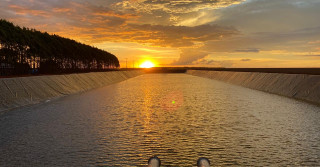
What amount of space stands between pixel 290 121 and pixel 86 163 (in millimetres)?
9922

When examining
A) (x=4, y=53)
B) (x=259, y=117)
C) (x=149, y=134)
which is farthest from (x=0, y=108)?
(x=4, y=53)

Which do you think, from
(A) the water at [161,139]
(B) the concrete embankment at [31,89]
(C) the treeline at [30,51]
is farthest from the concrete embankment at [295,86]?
(C) the treeline at [30,51]

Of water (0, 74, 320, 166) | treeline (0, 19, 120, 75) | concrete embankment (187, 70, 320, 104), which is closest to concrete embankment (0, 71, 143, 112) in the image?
water (0, 74, 320, 166)

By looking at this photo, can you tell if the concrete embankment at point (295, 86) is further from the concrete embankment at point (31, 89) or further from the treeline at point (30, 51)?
the treeline at point (30, 51)

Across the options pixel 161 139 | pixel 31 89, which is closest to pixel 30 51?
pixel 31 89

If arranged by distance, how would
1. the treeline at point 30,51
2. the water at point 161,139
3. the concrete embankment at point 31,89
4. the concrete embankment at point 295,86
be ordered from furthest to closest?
the treeline at point 30,51, the concrete embankment at point 295,86, the concrete embankment at point 31,89, the water at point 161,139

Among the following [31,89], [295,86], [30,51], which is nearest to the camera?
[31,89]

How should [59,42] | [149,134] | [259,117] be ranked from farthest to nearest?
[59,42], [259,117], [149,134]

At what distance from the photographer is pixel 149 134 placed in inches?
427

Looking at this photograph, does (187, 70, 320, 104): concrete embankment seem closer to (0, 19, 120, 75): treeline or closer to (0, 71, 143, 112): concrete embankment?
(0, 71, 143, 112): concrete embankment

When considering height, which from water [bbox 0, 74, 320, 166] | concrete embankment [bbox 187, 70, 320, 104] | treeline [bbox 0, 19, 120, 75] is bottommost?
water [bbox 0, 74, 320, 166]

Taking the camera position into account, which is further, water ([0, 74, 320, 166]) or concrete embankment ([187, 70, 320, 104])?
concrete embankment ([187, 70, 320, 104])

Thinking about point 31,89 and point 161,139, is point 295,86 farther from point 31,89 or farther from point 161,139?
point 31,89

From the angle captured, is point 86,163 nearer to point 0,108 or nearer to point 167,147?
point 167,147
